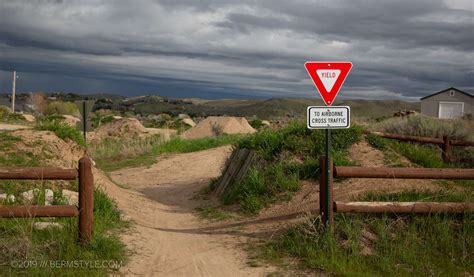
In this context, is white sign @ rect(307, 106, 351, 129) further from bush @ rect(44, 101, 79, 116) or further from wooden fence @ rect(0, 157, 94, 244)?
bush @ rect(44, 101, 79, 116)

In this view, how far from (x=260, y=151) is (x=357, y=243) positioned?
5124mm

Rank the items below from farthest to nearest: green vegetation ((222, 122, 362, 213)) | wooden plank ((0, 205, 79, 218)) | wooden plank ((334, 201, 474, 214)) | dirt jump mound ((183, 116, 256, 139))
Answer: dirt jump mound ((183, 116, 256, 139)) → green vegetation ((222, 122, 362, 213)) → wooden plank ((334, 201, 474, 214)) → wooden plank ((0, 205, 79, 218))

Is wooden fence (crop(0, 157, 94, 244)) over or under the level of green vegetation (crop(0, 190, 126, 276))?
over

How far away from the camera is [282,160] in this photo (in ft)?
37.7

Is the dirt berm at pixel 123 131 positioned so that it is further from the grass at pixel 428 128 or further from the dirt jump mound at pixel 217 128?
the grass at pixel 428 128

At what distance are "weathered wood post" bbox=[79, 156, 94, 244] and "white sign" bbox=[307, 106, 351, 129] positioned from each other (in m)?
3.19

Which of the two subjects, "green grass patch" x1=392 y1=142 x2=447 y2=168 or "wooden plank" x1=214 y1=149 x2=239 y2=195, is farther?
"wooden plank" x1=214 y1=149 x2=239 y2=195

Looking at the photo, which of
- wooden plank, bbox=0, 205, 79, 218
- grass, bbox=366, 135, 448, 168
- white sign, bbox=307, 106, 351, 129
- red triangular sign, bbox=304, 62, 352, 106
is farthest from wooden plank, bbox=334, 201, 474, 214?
grass, bbox=366, 135, 448, 168

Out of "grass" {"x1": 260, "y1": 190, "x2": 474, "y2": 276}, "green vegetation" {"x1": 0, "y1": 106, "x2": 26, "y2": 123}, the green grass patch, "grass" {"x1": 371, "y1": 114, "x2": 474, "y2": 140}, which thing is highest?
"grass" {"x1": 371, "y1": 114, "x2": 474, "y2": 140}

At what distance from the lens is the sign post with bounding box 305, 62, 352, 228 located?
7.39 m

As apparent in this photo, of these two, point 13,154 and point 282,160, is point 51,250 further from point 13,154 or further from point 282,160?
point 282,160

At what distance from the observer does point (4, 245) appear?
665cm

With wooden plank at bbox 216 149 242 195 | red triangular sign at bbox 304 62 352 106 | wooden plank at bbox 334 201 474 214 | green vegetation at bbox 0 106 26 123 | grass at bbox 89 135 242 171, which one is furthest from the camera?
green vegetation at bbox 0 106 26 123

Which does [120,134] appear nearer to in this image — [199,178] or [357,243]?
[199,178]
